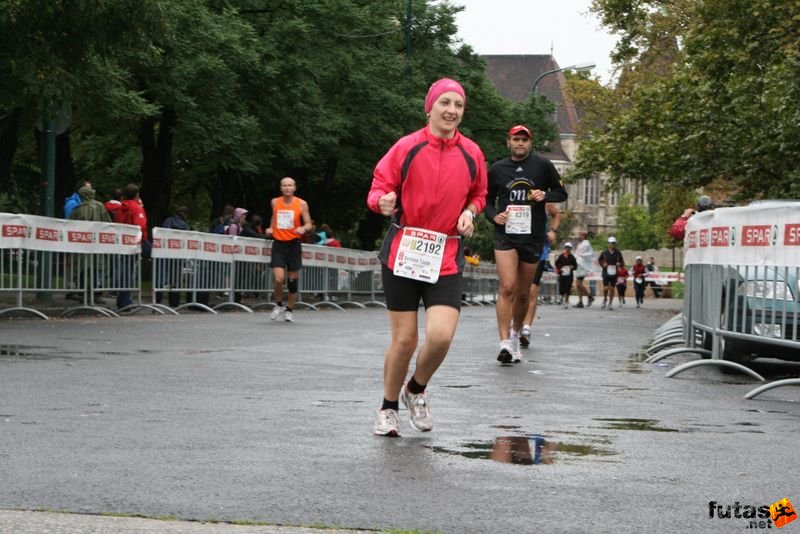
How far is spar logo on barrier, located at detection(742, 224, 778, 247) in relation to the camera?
11562 mm

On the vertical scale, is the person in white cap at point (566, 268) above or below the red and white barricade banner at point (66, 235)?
below

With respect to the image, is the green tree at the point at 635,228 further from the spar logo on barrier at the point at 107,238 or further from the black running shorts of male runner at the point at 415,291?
the black running shorts of male runner at the point at 415,291

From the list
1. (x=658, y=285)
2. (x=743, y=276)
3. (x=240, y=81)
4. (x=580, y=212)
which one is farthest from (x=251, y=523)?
(x=580, y=212)

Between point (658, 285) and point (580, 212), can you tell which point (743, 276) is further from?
point (580, 212)

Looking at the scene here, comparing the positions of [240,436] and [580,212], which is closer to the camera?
[240,436]

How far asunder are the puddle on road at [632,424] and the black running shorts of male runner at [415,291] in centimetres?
128

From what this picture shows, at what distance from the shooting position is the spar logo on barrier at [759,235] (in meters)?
11.6

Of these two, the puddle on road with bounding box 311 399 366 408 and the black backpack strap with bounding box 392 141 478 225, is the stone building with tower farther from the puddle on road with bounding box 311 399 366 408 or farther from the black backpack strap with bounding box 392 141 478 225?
the black backpack strap with bounding box 392 141 478 225

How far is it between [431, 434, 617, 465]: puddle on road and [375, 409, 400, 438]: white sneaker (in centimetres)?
45

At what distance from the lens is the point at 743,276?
40.6 ft

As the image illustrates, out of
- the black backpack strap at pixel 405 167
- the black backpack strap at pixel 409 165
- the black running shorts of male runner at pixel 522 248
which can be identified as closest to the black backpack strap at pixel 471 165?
the black backpack strap at pixel 409 165

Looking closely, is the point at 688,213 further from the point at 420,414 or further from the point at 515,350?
the point at 420,414

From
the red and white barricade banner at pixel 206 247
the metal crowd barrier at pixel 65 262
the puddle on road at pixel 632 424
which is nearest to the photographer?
the puddle on road at pixel 632 424

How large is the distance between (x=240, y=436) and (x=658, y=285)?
232 feet
